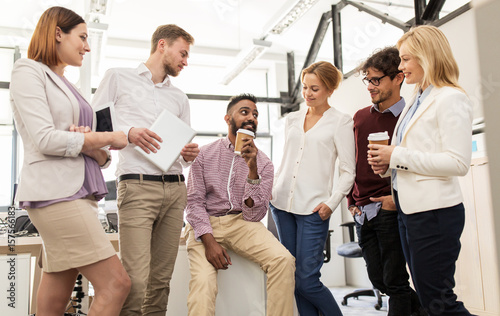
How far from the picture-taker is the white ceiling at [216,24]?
5273mm

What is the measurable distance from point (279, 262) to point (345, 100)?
4.07m

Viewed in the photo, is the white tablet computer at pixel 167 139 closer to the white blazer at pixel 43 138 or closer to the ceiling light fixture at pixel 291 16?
the white blazer at pixel 43 138

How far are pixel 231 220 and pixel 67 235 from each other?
2.99 feet

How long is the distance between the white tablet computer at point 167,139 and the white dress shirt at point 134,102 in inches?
1.0

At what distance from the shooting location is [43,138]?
125 centimetres

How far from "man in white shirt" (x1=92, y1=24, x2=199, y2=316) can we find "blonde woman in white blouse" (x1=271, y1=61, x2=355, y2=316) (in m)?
0.52

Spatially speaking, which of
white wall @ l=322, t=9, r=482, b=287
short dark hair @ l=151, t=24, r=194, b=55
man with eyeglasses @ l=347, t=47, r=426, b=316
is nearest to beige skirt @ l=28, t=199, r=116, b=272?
short dark hair @ l=151, t=24, r=194, b=55

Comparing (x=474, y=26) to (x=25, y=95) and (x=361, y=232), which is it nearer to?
(x=25, y=95)

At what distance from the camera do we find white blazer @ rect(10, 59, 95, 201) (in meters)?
1.26

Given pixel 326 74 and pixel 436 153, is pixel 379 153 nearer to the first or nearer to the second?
pixel 436 153

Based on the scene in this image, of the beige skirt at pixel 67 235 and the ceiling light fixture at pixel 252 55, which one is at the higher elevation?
the ceiling light fixture at pixel 252 55

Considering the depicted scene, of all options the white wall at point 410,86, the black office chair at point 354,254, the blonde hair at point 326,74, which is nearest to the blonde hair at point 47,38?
the blonde hair at point 326,74

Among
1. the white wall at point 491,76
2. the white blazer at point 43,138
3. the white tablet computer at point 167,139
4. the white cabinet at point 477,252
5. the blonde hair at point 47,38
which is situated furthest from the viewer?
the white cabinet at point 477,252

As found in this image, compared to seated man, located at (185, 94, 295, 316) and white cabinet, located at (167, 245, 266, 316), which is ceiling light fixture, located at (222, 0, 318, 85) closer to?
seated man, located at (185, 94, 295, 316)
